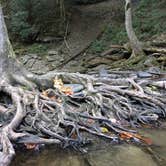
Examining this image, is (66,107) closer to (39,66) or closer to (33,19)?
(39,66)

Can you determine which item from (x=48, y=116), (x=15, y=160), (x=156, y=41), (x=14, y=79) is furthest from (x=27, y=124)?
(x=156, y=41)

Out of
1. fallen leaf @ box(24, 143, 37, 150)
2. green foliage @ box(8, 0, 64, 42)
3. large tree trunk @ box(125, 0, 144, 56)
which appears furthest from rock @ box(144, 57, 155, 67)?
green foliage @ box(8, 0, 64, 42)

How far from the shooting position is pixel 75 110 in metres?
8.24

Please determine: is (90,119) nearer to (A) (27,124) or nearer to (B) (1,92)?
(A) (27,124)

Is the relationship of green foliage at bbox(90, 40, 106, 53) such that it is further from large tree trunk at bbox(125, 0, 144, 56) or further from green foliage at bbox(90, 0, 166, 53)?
large tree trunk at bbox(125, 0, 144, 56)

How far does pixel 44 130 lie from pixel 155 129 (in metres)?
2.24

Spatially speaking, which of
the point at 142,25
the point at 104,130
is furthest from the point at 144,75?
the point at 142,25

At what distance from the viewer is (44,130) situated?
7281mm

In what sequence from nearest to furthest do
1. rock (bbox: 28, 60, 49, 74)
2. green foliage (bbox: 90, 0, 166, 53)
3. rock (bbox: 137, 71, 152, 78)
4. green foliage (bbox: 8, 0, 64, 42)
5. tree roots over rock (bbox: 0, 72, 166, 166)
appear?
1. tree roots over rock (bbox: 0, 72, 166, 166)
2. rock (bbox: 137, 71, 152, 78)
3. green foliage (bbox: 90, 0, 166, 53)
4. rock (bbox: 28, 60, 49, 74)
5. green foliage (bbox: 8, 0, 64, 42)

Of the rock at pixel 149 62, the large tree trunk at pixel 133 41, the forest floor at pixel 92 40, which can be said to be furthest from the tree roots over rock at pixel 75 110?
the forest floor at pixel 92 40

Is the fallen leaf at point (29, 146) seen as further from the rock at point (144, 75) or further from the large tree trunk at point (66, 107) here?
the rock at point (144, 75)

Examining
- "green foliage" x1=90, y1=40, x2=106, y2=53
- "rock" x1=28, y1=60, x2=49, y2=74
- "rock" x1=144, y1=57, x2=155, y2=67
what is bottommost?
"rock" x1=28, y1=60, x2=49, y2=74

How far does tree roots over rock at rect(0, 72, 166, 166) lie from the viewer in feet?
23.5

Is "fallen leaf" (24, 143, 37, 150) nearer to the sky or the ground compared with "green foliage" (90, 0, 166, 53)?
nearer to the sky
